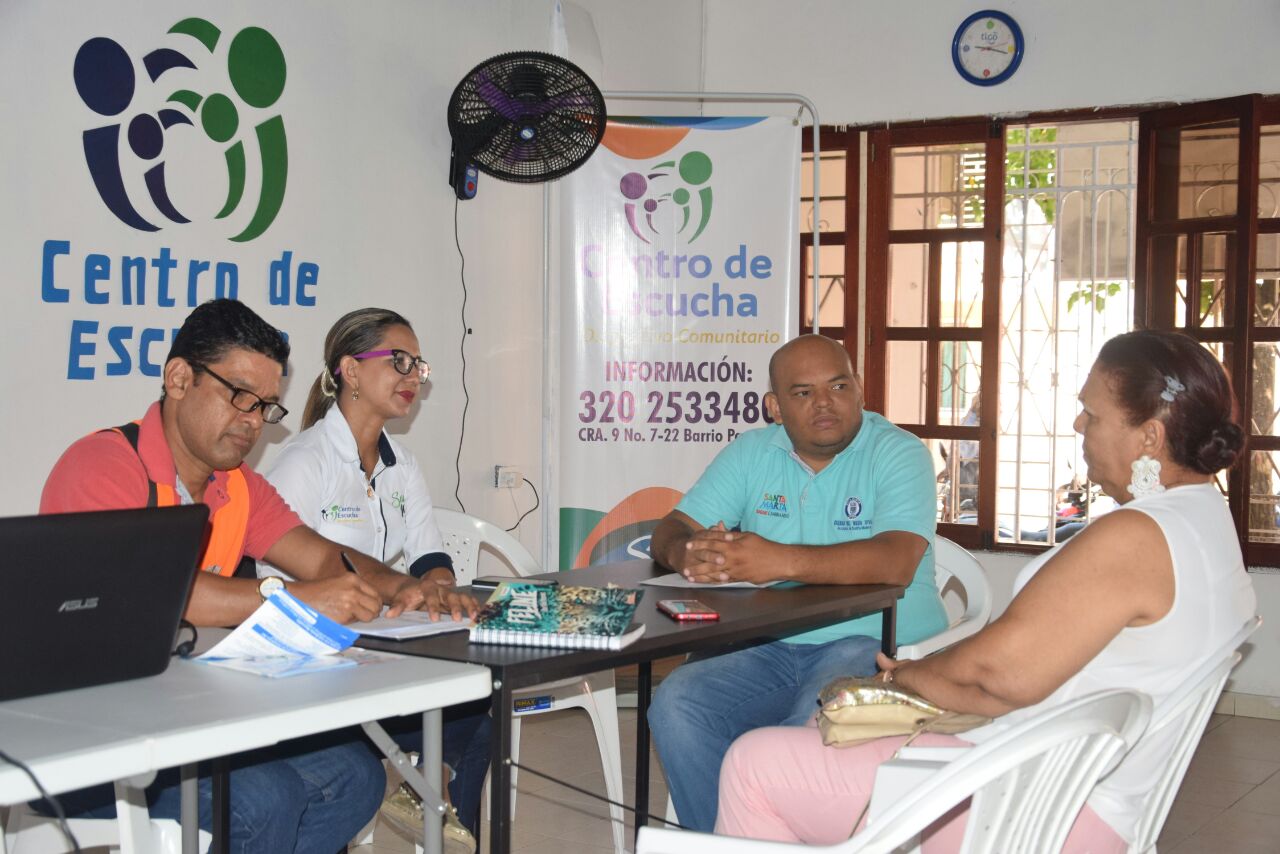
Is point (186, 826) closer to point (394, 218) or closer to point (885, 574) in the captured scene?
point (885, 574)

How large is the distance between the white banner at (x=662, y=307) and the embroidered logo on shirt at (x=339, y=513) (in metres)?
1.62

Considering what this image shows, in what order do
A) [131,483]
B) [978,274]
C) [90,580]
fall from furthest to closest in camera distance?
[978,274] → [131,483] → [90,580]

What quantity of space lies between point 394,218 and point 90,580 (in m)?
2.84

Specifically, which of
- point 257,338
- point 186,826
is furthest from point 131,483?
point 186,826

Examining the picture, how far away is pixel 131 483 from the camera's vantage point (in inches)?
84.9

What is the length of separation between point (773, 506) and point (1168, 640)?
4.59ft

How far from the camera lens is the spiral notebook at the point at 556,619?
2012 millimetres

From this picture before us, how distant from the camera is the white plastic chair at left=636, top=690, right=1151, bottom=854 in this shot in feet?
4.61

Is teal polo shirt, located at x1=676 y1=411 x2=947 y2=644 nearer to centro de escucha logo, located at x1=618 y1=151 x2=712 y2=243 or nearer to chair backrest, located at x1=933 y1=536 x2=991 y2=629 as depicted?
chair backrest, located at x1=933 y1=536 x2=991 y2=629

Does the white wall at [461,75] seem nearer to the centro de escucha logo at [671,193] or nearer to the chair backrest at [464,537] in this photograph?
the centro de escucha logo at [671,193]

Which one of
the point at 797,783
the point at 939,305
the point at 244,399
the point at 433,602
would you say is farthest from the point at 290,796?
the point at 939,305

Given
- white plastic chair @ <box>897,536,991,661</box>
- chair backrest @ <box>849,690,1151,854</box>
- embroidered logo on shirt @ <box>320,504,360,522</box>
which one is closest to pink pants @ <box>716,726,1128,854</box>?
chair backrest @ <box>849,690,1151,854</box>

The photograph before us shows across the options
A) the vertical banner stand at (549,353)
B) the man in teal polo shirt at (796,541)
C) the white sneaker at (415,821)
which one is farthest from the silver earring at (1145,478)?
the vertical banner stand at (549,353)

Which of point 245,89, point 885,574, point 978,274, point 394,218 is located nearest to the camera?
point 885,574
